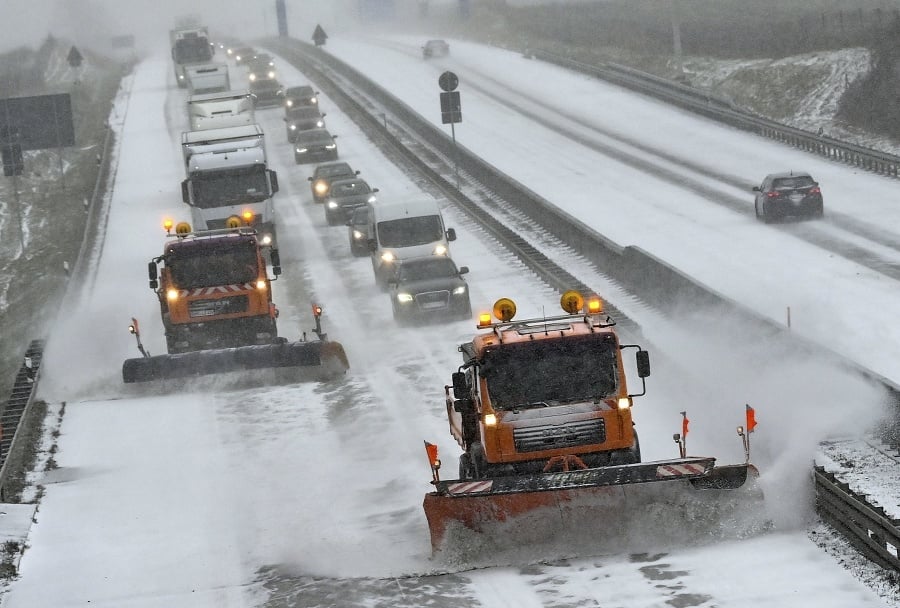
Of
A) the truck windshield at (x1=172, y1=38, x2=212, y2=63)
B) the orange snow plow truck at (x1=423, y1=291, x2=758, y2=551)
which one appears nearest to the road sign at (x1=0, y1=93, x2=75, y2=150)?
the truck windshield at (x1=172, y1=38, x2=212, y2=63)

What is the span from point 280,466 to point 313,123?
37676 mm

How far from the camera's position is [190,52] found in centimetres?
7575

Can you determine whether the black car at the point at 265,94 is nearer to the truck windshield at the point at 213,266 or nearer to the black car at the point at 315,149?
the black car at the point at 315,149

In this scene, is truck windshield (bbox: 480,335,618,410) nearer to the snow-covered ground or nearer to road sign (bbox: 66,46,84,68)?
the snow-covered ground

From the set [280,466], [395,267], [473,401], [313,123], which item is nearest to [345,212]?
[395,267]

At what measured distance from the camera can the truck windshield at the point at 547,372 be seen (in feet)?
43.2

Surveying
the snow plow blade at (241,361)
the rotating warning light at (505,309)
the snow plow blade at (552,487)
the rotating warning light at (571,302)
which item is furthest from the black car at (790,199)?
the snow plow blade at (552,487)

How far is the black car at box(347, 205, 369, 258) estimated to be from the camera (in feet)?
111

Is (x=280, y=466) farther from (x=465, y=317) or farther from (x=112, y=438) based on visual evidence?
(x=465, y=317)

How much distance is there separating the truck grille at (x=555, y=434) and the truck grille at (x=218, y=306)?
1161cm

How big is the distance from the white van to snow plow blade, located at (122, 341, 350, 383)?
655cm

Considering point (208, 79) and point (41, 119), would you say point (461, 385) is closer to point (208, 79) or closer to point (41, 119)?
point (41, 119)

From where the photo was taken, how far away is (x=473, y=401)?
13.5 meters

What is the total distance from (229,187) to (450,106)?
29.0ft
